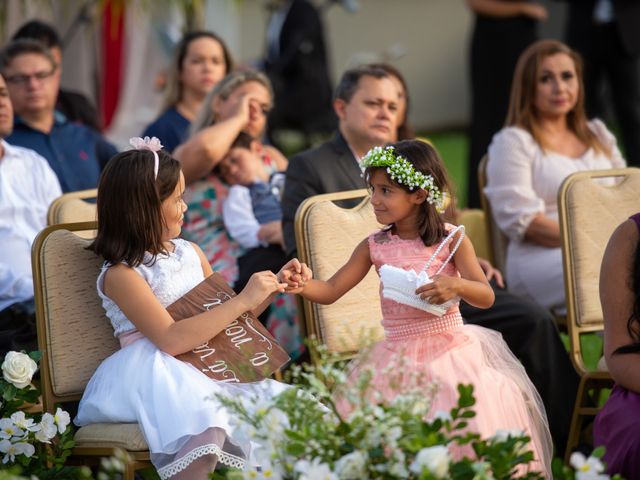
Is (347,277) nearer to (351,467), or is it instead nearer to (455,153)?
(351,467)

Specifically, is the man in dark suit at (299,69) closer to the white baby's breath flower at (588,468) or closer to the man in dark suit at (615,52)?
the man in dark suit at (615,52)

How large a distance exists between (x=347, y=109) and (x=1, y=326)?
A: 1.75 m

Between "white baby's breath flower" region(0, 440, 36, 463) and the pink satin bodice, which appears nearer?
"white baby's breath flower" region(0, 440, 36, 463)

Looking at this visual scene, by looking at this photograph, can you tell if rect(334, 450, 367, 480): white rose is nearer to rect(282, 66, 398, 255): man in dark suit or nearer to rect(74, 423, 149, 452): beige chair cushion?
rect(74, 423, 149, 452): beige chair cushion

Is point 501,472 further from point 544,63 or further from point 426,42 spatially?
point 426,42

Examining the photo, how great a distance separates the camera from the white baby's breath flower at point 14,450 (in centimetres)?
361

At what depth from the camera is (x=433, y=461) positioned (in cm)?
245

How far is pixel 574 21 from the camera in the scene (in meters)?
9.36

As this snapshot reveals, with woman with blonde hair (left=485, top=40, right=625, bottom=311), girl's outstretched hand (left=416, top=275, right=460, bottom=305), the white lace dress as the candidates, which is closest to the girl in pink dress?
girl's outstretched hand (left=416, top=275, right=460, bottom=305)

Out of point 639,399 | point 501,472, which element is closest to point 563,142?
point 639,399

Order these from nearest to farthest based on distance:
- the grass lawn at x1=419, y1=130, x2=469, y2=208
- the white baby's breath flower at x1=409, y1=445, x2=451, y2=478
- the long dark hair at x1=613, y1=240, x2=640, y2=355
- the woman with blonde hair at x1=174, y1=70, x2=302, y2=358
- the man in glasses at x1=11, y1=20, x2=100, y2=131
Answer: the white baby's breath flower at x1=409, y1=445, x2=451, y2=478, the long dark hair at x1=613, y1=240, x2=640, y2=355, the woman with blonde hair at x1=174, y1=70, x2=302, y2=358, the man in glasses at x1=11, y1=20, x2=100, y2=131, the grass lawn at x1=419, y1=130, x2=469, y2=208

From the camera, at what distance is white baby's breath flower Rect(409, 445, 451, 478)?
2.45 m

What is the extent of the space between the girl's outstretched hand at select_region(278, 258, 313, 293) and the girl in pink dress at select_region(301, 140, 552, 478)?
8 centimetres

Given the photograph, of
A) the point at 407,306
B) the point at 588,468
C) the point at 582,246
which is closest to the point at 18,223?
the point at 407,306
